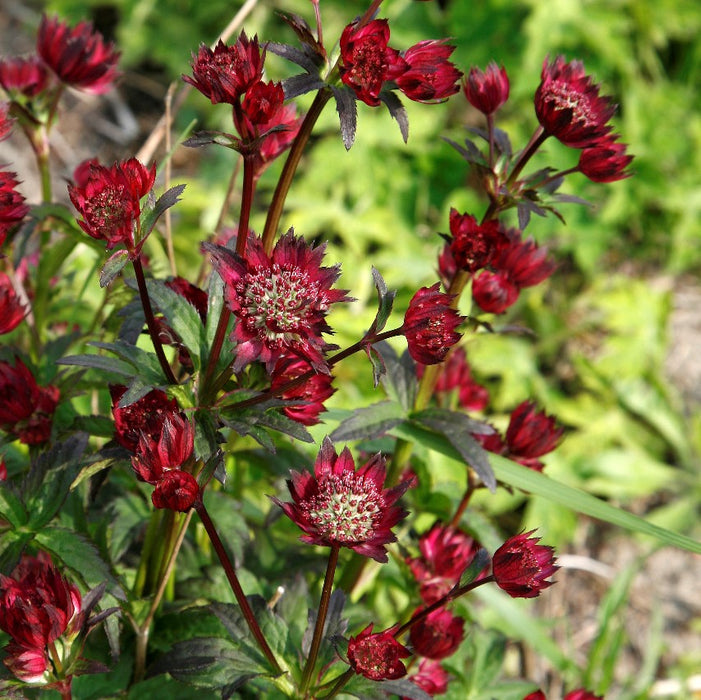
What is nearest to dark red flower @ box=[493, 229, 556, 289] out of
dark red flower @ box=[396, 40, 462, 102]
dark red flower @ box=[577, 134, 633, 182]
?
dark red flower @ box=[577, 134, 633, 182]

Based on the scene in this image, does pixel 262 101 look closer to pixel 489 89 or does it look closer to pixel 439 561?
pixel 489 89

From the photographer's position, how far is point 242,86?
74 centimetres

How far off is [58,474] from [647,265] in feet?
8.38

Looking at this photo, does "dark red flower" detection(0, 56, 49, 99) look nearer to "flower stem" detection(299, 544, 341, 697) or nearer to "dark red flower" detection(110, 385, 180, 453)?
→ "dark red flower" detection(110, 385, 180, 453)

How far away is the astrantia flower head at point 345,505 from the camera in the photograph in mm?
742

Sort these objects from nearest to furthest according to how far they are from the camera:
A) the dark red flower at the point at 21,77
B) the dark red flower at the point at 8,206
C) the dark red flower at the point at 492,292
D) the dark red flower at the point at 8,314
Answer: the dark red flower at the point at 8,206, the dark red flower at the point at 8,314, the dark red flower at the point at 492,292, the dark red flower at the point at 21,77

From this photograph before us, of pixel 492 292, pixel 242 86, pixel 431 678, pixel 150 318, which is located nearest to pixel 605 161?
pixel 492 292

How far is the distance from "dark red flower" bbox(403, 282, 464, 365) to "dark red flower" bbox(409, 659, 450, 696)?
0.42 meters

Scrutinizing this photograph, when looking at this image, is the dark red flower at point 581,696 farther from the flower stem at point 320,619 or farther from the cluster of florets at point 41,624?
the cluster of florets at point 41,624

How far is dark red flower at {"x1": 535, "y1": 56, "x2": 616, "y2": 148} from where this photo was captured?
894 millimetres

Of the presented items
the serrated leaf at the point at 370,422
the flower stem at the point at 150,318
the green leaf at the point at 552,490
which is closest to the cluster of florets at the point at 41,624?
the flower stem at the point at 150,318

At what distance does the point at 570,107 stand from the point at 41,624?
0.72 metres

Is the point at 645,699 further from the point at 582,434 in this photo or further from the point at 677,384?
the point at 677,384

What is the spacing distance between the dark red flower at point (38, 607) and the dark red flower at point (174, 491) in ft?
0.46
